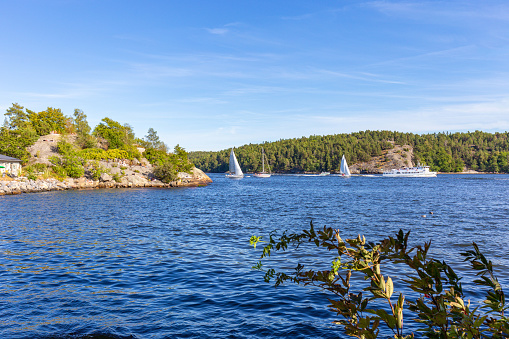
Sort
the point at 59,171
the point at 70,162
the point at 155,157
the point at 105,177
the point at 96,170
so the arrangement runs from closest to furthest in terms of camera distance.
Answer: the point at 59,171 → the point at 70,162 → the point at 105,177 → the point at 96,170 → the point at 155,157

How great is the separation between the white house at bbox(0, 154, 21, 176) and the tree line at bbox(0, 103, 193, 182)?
28.6 feet

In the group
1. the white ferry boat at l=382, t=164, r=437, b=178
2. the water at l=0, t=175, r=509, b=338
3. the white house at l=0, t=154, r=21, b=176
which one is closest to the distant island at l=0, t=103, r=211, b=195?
the white house at l=0, t=154, r=21, b=176

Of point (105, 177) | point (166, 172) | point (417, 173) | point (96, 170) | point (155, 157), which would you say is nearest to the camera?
point (105, 177)

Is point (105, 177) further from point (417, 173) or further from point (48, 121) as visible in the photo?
point (417, 173)

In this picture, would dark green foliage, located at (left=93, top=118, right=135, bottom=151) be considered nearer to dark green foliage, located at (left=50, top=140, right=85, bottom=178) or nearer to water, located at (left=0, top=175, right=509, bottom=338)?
dark green foliage, located at (left=50, top=140, right=85, bottom=178)

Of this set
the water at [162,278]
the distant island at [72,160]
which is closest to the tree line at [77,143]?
the distant island at [72,160]

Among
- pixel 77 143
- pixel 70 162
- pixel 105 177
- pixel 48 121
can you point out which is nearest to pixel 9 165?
pixel 70 162

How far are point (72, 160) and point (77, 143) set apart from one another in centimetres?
2983

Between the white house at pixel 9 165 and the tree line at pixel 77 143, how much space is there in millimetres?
Result: 8702

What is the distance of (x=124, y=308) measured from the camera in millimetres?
11570

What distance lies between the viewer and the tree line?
92.9 m

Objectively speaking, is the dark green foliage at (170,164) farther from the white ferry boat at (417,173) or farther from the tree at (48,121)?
the white ferry boat at (417,173)

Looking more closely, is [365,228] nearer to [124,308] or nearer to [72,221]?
[124,308]

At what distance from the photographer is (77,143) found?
387 feet
